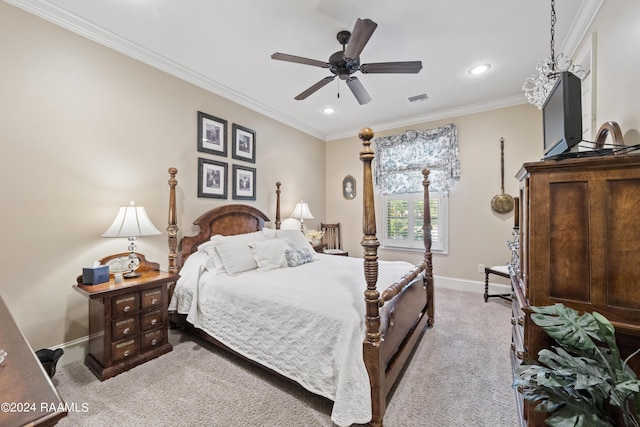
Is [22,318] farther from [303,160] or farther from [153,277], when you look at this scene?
[303,160]

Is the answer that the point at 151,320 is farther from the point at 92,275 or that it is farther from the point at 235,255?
the point at 235,255

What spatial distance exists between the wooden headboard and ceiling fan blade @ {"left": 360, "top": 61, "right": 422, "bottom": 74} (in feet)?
7.22

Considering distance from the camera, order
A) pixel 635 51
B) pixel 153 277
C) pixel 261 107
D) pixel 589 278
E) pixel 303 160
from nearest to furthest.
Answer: pixel 589 278, pixel 635 51, pixel 153 277, pixel 261 107, pixel 303 160

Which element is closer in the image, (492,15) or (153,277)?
(492,15)

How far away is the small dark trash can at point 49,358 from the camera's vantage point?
1.93m

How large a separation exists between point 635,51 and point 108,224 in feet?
13.4

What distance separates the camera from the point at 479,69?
3039 millimetres

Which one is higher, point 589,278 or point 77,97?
point 77,97

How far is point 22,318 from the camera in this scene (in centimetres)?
204

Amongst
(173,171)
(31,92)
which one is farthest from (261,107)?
(31,92)

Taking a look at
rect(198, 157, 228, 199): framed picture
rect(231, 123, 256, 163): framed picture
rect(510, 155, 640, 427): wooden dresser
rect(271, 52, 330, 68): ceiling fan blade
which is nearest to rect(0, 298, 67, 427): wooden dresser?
rect(510, 155, 640, 427): wooden dresser

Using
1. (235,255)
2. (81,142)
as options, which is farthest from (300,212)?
(81,142)

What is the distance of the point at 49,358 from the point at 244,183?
2.57 metres

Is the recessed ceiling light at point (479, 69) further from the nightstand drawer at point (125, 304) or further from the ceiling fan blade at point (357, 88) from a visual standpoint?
the nightstand drawer at point (125, 304)
